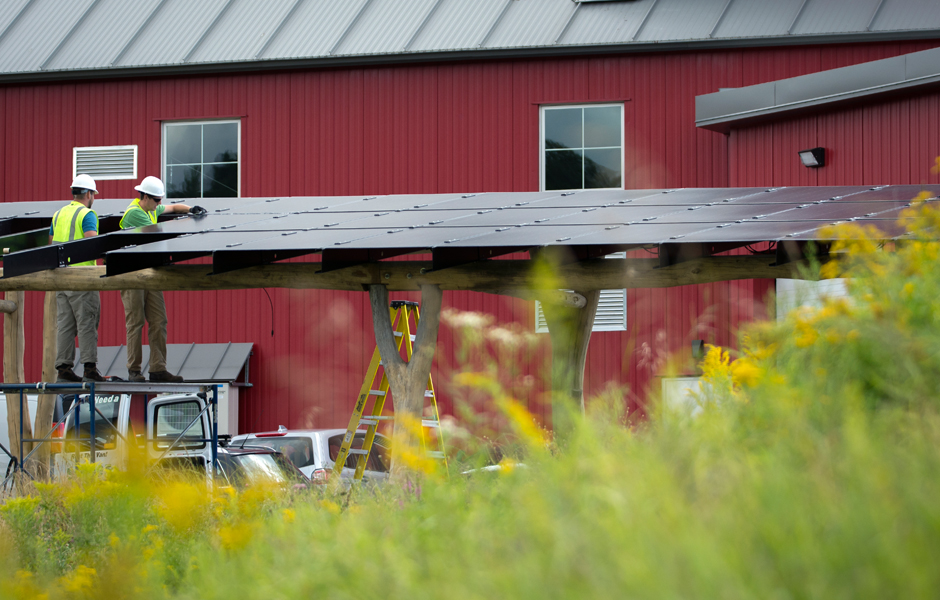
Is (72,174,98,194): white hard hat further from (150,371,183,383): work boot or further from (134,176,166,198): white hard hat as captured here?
(150,371,183,383): work boot

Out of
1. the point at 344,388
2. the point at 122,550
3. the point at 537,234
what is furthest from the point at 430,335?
the point at 344,388

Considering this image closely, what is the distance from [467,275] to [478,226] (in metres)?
0.65

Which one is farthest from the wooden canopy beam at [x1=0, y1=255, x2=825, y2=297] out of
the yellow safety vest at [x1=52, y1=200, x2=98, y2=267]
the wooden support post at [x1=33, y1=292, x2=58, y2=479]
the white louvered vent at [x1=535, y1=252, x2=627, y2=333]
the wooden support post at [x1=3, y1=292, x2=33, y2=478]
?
the white louvered vent at [x1=535, y1=252, x2=627, y2=333]

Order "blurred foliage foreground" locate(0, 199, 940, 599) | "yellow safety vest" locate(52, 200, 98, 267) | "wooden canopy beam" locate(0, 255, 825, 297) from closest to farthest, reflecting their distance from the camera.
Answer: "blurred foliage foreground" locate(0, 199, 940, 599)
"wooden canopy beam" locate(0, 255, 825, 297)
"yellow safety vest" locate(52, 200, 98, 267)

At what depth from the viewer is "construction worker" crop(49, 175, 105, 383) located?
1037 cm

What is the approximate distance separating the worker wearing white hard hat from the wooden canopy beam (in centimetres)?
111

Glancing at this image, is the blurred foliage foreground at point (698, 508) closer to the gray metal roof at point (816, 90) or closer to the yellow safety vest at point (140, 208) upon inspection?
the yellow safety vest at point (140, 208)

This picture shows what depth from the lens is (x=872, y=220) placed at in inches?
312

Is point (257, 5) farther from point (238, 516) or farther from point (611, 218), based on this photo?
point (238, 516)

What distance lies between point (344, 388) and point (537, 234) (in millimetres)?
9528

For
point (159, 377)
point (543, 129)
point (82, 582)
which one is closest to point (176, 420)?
point (159, 377)

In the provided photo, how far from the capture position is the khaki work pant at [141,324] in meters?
10.9

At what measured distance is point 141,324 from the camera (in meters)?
11.0

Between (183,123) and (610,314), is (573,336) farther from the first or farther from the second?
(183,123)
